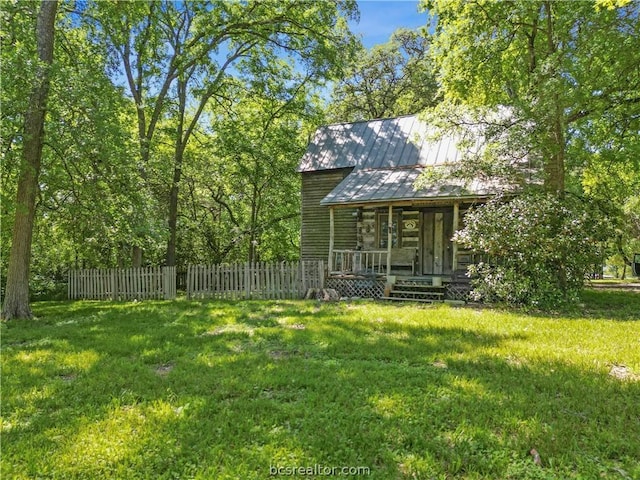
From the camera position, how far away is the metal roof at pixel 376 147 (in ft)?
51.1

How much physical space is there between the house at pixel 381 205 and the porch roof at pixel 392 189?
29 mm

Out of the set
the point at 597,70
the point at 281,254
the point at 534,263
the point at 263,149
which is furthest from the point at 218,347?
the point at 281,254

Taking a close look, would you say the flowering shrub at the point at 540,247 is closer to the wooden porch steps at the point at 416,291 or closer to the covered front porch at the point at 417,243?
the wooden porch steps at the point at 416,291

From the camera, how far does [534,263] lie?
Result: 9516 millimetres

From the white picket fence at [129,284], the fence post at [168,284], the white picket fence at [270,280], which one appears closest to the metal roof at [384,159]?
the white picket fence at [270,280]

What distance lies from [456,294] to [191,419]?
9.59m

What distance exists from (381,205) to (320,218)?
14.2 ft

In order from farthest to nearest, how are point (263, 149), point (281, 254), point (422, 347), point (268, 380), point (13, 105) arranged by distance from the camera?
point (281, 254), point (263, 149), point (13, 105), point (422, 347), point (268, 380)

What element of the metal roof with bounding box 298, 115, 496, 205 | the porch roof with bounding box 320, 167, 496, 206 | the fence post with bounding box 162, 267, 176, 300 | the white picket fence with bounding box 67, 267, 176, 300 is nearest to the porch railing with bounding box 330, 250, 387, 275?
the porch roof with bounding box 320, 167, 496, 206

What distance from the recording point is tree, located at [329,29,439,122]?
88.9ft

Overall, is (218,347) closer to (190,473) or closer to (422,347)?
(422,347)

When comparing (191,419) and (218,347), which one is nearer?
(191,419)

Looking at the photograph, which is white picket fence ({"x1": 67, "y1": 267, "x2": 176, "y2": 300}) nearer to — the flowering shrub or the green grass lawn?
the green grass lawn

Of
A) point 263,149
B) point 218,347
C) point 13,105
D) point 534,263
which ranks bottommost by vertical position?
point 218,347
